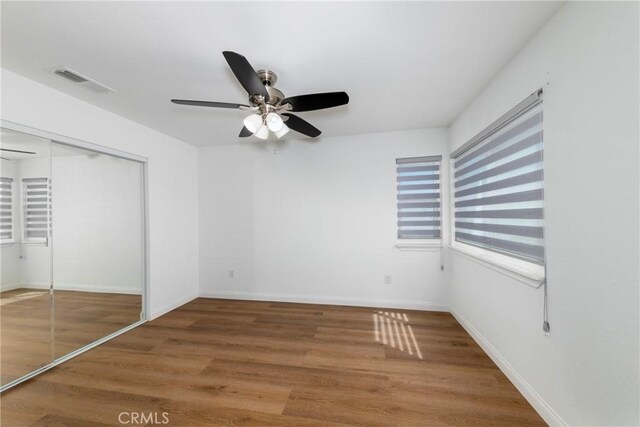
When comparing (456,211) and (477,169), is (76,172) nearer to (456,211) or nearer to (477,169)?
(477,169)

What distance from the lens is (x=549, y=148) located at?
4.84 ft

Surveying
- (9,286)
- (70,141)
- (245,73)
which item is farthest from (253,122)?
(9,286)

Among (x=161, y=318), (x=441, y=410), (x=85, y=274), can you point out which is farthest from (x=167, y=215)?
(x=441, y=410)

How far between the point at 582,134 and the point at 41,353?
172 inches

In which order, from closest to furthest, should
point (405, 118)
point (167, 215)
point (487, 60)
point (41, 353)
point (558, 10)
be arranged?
point (558, 10), point (487, 60), point (41, 353), point (405, 118), point (167, 215)

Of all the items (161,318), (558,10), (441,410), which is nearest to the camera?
(558,10)

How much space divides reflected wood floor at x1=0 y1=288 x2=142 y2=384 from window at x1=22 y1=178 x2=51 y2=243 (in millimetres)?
478

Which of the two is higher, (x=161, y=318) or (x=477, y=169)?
(x=477, y=169)

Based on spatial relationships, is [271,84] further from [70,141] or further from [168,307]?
[168,307]

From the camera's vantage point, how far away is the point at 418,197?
3.39 meters

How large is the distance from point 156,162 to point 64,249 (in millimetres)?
1384

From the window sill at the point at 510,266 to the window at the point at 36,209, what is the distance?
13.1ft

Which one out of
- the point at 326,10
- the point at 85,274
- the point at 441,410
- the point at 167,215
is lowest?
the point at 441,410
